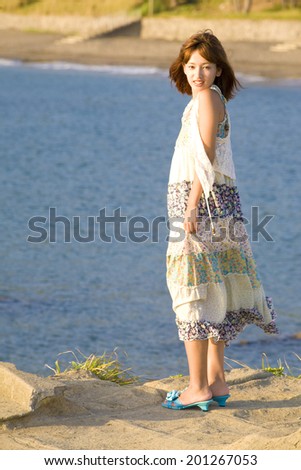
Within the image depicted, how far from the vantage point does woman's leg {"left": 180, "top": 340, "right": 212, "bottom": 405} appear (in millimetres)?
4564

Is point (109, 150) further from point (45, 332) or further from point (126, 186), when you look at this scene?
point (45, 332)

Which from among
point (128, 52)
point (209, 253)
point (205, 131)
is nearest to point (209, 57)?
point (205, 131)

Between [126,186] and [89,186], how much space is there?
0.75 meters

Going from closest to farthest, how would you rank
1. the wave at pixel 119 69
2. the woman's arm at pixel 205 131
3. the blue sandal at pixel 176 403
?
the woman's arm at pixel 205 131
the blue sandal at pixel 176 403
the wave at pixel 119 69

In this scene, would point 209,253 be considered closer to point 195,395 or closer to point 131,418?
point 195,395

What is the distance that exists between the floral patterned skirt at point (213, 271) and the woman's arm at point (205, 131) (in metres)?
0.06

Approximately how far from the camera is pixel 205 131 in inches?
177

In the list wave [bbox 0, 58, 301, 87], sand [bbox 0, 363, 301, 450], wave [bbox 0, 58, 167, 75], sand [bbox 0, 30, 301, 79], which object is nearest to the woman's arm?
sand [bbox 0, 363, 301, 450]

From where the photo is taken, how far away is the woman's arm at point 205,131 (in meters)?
4.48

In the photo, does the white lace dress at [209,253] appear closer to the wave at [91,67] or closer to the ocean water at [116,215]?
the ocean water at [116,215]

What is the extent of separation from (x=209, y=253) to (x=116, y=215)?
11.9 meters

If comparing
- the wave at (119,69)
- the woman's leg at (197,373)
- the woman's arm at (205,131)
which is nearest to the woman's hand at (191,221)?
the woman's arm at (205,131)

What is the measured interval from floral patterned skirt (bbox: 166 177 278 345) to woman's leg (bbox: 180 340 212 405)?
53mm
